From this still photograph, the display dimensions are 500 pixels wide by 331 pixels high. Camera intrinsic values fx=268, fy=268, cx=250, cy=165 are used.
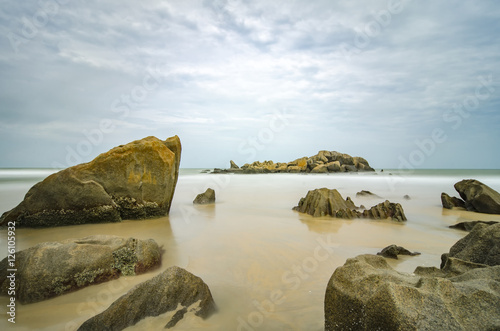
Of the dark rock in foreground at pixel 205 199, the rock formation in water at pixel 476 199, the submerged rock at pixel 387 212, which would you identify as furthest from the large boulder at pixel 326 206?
the rock formation in water at pixel 476 199

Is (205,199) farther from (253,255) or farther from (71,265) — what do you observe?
(71,265)

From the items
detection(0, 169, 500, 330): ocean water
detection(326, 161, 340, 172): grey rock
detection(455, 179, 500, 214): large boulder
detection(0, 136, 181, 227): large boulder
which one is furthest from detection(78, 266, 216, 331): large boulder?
detection(326, 161, 340, 172): grey rock

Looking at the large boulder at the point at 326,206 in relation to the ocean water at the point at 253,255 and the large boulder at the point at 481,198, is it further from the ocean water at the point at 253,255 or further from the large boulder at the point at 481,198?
the large boulder at the point at 481,198

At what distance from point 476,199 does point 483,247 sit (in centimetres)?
796

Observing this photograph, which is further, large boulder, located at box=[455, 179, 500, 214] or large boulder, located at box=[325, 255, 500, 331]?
large boulder, located at box=[455, 179, 500, 214]

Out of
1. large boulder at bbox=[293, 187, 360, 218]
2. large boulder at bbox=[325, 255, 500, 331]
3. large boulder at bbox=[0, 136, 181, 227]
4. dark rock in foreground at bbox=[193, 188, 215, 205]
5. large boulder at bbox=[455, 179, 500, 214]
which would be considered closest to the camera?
large boulder at bbox=[325, 255, 500, 331]

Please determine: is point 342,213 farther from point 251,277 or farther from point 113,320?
point 113,320

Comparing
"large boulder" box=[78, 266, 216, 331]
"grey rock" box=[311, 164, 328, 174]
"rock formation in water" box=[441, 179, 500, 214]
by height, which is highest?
"grey rock" box=[311, 164, 328, 174]

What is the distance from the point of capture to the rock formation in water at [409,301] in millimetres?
1759

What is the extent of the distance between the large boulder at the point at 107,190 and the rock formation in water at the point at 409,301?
249 inches

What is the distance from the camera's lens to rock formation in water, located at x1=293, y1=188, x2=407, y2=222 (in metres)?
8.20

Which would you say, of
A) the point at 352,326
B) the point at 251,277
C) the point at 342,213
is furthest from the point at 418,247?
the point at 352,326

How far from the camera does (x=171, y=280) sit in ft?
9.41

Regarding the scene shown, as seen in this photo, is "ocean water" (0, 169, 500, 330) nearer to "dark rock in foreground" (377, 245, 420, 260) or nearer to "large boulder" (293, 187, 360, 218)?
"dark rock in foreground" (377, 245, 420, 260)
